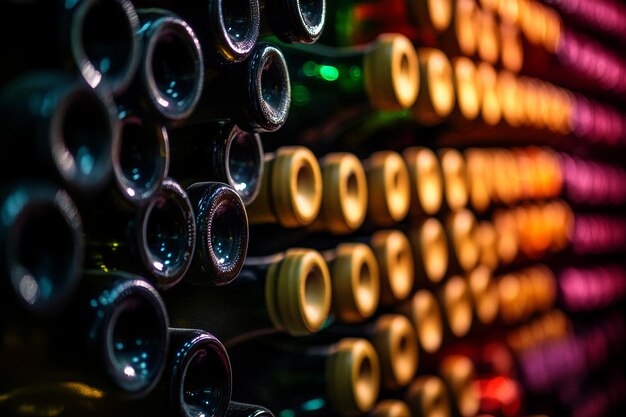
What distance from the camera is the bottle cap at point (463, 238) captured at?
41.1 inches

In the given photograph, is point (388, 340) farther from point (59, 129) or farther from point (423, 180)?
point (59, 129)

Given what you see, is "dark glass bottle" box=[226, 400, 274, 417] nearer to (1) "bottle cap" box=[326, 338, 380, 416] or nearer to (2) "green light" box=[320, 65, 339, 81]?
(1) "bottle cap" box=[326, 338, 380, 416]

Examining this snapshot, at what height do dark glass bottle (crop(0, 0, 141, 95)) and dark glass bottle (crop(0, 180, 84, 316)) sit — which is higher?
dark glass bottle (crop(0, 0, 141, 95))

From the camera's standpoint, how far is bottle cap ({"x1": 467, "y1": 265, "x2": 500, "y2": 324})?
3.64 feet

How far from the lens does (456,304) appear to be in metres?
1.04

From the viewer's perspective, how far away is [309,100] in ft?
2.64

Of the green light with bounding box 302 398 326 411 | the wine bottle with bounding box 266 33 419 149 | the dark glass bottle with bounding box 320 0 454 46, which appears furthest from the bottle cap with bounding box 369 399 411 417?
the dark glass bottle with bounding box 320 0 454 46

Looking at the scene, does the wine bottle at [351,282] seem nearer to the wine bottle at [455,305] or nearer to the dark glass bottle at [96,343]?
the wine bottle at [455,305]

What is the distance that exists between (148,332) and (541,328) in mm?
1142

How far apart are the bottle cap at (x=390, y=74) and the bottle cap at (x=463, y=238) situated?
0.86ft

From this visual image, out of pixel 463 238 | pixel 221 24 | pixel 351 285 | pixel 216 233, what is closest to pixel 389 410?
pixel 351 285

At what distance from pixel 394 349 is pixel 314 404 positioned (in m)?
0.13

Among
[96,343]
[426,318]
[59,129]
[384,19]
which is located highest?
[384,19]

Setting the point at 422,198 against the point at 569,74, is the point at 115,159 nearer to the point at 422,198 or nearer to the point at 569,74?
the point at 422,198
